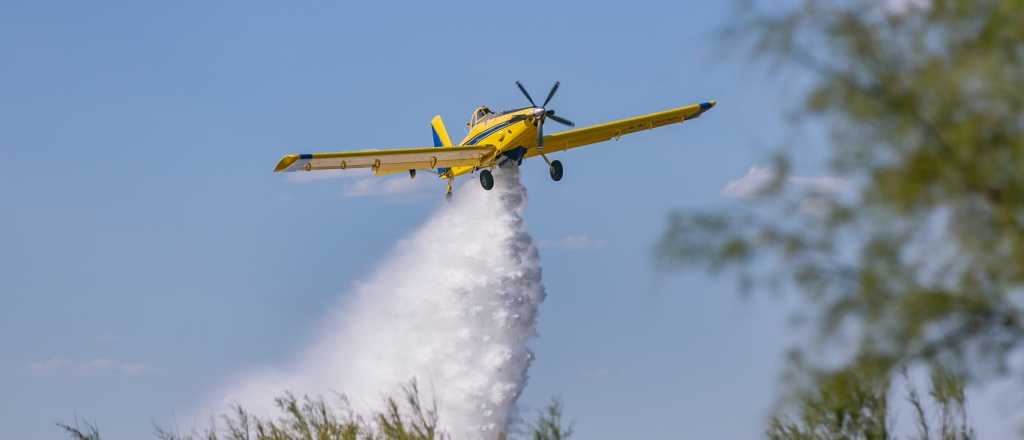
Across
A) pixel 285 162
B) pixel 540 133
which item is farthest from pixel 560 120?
pixel 285 162

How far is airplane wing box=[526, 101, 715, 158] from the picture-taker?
39.0 metres

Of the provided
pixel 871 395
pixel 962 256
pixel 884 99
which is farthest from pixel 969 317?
pixel 871 395

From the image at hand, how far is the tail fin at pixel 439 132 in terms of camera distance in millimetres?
46406

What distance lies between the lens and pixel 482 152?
37.2 meters

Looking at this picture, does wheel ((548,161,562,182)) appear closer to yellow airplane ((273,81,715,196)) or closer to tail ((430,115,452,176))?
yellow airplane ((273,81,715,196))

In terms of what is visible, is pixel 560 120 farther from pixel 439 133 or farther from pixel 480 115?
pixel 439 133

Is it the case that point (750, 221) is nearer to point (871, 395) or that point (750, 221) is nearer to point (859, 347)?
point (859, 347)

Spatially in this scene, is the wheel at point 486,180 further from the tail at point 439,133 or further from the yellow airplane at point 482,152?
the tail at point 439,133

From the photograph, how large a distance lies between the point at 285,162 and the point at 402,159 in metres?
4.30

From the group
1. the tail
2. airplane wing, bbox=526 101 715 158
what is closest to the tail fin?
the tail

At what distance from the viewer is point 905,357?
11.9 metres

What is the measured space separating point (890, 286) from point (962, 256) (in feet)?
2.25

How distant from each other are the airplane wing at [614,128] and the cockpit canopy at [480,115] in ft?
5.61

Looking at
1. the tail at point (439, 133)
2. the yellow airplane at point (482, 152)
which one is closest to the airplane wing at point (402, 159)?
the yellow airplane at point (482, 152)
